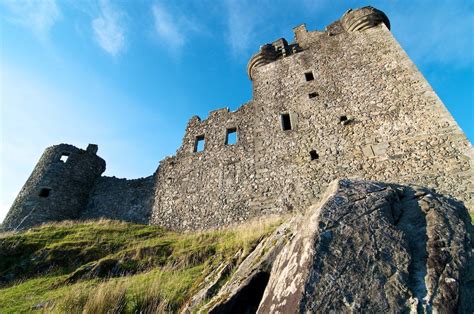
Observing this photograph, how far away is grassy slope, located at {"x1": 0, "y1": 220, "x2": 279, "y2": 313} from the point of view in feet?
13.6

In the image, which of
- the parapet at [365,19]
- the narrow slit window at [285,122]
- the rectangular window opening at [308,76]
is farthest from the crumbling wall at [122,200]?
the parapet at [365,19]

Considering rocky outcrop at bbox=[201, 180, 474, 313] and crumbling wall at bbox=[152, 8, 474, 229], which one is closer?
rocky outcrop at bbox=[201, 180, 474, 313]

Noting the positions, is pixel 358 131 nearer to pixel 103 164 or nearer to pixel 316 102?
→ pixel 316 102

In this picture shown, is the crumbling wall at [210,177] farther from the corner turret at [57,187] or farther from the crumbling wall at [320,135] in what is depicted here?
the corner turret at [57,187]

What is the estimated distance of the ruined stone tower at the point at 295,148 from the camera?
407 inches

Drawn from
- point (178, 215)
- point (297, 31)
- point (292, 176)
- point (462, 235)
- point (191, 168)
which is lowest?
point (462, 235)

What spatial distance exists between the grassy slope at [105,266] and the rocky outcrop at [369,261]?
1.43 metres

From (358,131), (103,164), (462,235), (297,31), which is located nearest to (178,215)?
(103,164)

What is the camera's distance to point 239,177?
12.7 meters

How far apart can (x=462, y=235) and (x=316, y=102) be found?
10950 millimetres

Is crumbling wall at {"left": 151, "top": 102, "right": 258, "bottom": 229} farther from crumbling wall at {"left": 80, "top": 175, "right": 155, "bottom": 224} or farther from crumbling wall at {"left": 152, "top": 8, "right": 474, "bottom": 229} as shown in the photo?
crumbling wall at {"left": 80, "top": 175, "right": 155, "bottom": 224}

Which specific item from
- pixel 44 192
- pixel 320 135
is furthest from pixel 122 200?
pixel 320 135

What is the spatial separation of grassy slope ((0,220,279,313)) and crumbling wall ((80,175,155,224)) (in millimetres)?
1389

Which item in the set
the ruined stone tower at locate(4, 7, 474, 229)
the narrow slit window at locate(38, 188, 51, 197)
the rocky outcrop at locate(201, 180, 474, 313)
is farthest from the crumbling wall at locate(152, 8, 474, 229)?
the rocky outcrop at locate(201, 180, 474, 313)
